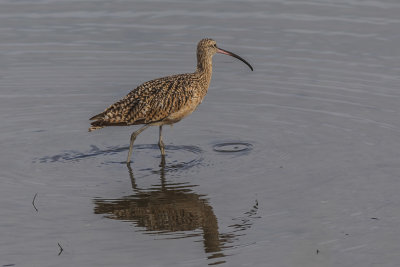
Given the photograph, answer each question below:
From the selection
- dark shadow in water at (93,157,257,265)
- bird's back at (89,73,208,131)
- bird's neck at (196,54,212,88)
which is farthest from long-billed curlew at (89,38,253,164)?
dark shadow in water at (93,157,257,265)

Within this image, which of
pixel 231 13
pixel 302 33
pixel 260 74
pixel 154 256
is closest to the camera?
pixel 154 256

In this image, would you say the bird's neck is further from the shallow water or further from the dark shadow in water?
the dark shadow in water

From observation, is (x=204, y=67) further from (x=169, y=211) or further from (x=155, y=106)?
(x=169, y=211)

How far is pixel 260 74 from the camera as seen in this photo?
16.2 meters

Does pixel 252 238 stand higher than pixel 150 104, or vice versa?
pixel 150 104

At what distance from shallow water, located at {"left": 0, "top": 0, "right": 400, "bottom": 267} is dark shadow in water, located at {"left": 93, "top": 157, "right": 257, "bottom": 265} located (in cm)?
3

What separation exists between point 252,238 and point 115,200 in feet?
6.87

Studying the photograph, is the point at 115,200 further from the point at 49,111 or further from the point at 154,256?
the point at 49,111

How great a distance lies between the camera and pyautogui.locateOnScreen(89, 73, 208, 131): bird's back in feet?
41.5

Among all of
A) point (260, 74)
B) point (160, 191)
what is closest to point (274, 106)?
point (260, 74)

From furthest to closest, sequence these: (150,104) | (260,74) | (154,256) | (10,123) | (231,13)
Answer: (231,13) < (260,74) < (10,123) < (150,104) < (154,256)

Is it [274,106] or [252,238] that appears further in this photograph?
[274,106]

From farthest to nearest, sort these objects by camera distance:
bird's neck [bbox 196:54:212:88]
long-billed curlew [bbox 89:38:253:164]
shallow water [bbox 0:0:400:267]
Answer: bird's neck [bbox 196:54:212:88]
long-billed curlew [bbox 89:38:253:164]
shallow water [bbox 0:0:400:267]

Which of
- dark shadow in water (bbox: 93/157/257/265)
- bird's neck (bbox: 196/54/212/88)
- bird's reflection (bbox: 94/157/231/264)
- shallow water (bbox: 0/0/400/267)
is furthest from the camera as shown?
bird's neck (bbox: 196/54/212/88)
